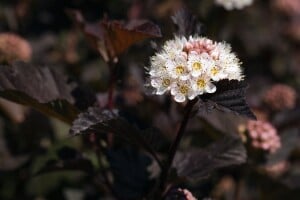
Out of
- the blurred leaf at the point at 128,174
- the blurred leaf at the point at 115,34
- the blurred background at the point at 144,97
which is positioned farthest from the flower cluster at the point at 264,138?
the blurred leaf at the point at 115,34

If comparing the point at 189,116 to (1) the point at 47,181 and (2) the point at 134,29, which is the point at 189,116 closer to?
(2) the point at 134,29

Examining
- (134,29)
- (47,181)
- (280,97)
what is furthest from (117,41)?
(280,97)

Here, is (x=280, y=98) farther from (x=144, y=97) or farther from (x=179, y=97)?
(x=179, y=97)

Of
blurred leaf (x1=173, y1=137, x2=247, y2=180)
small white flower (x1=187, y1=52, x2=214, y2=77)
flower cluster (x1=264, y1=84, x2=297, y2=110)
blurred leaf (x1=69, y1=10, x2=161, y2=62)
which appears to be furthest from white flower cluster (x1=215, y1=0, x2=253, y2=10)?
small white flower (x1=187, y1=52, x2=214, y2=77)

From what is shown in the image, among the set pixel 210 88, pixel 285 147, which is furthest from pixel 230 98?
pixel 285 147

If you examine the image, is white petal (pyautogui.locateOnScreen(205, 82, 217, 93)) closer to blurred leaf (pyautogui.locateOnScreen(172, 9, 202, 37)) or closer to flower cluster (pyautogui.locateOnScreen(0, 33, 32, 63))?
blurred leaf (pyautogui.locateOnScreen(172, 9, 202, 37))

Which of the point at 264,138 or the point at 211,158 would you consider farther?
the point at 264,138
